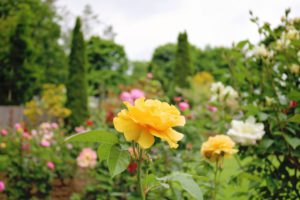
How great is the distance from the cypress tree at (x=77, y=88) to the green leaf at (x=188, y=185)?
29.1ft

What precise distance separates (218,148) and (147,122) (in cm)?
55

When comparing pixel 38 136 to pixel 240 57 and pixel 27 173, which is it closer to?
pixel 27 173

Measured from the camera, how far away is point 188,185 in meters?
0.90

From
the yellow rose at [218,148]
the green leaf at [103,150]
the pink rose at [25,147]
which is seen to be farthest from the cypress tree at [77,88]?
the green leaf at [103,150]

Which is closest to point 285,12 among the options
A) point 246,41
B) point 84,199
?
point 246,41

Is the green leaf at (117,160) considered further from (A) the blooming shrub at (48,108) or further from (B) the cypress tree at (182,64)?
(B) the cypress tree at (182,64)

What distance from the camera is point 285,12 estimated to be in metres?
1.94

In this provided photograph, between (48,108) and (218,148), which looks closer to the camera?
(218,148)

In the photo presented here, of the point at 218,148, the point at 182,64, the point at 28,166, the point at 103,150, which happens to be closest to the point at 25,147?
the point at 28,166

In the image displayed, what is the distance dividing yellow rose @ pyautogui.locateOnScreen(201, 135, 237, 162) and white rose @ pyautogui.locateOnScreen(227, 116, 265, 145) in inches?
13.0

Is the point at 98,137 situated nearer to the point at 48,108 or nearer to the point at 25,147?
the point at 25,147

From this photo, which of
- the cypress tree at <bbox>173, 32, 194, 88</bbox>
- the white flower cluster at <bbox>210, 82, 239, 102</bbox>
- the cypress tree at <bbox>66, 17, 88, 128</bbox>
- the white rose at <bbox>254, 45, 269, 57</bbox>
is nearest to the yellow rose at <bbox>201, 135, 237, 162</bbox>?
the white rose at <bbox>254, 45, 269, 57</bbox>

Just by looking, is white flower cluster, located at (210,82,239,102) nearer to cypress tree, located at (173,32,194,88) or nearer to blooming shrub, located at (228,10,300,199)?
blooming shrub, located at (228,10,300,199)

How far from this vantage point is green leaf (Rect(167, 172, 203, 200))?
2.88 ft
